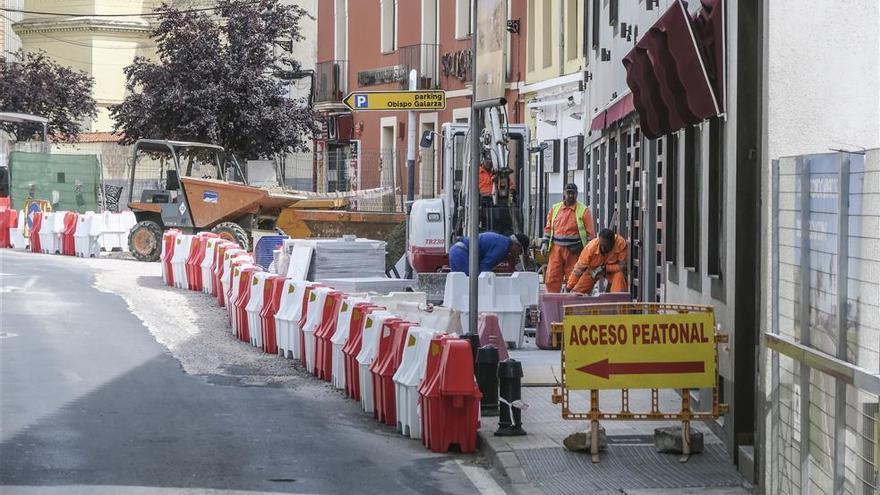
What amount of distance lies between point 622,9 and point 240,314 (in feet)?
21.1

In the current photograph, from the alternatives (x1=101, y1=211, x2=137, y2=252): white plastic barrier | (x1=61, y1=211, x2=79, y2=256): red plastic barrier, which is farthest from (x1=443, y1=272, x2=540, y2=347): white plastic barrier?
(x1=101, y1=211, x2=137, y2=252): white plastic barrier

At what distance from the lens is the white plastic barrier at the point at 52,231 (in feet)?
113

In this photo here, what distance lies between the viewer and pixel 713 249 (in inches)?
437

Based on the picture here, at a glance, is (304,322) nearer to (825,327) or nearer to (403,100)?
(403,100)

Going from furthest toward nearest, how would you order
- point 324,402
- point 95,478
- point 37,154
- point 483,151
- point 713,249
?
point 37,154
point 483,151
point 324,402
point 713,249
point 95,478

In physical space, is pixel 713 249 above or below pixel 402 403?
above

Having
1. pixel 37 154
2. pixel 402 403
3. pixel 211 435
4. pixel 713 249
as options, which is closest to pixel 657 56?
pixel 713 249

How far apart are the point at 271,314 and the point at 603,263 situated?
386 cm

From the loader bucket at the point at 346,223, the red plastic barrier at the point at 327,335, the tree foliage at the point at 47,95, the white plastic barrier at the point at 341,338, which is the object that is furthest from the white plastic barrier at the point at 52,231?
the white plastic barrier at the point at 341,338

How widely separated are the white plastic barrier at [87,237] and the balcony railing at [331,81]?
42.2ft

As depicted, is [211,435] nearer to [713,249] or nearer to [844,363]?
[713,249]

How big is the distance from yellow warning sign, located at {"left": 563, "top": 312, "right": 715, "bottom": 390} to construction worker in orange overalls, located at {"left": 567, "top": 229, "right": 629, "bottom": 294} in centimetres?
763

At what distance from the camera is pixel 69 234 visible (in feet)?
112

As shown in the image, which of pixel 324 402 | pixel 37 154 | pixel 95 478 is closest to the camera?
pixel 95 478
